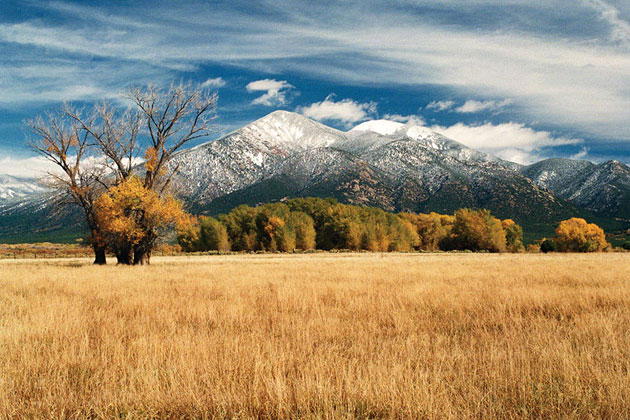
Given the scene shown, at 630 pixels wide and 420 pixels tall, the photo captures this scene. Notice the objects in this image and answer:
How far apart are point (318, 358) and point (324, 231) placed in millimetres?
90373

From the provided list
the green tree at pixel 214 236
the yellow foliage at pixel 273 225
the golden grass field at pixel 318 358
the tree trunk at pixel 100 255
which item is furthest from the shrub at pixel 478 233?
the golden grass field at pixel 318 358

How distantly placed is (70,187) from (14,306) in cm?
2496

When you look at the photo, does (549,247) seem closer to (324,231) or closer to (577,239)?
(577,239)

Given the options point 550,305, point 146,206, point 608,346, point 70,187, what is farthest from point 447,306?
point 70,187

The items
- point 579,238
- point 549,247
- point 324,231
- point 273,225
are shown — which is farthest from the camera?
point 549,247

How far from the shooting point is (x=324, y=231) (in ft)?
313

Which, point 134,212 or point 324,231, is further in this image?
point 324,231

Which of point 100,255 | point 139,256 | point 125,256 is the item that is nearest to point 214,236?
point 100,255

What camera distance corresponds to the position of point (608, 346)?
19.2 ft

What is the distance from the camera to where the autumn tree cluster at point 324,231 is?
293ft

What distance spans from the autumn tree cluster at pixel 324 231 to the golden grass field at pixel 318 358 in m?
76.2

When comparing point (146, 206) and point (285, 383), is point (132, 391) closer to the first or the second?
point (285, 383)

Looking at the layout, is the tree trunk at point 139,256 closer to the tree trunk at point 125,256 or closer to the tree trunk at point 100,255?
the tree trunk at point 125,256

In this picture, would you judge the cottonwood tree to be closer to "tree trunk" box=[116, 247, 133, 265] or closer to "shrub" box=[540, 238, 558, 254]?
"tree trunk" box=[116, 247, 133, 265]
